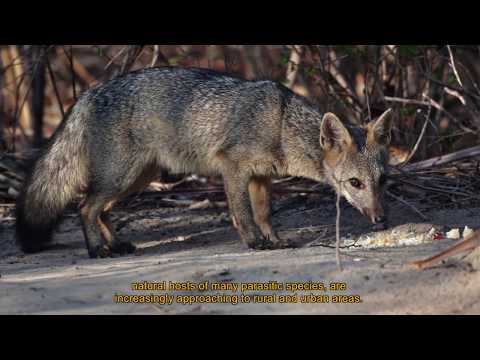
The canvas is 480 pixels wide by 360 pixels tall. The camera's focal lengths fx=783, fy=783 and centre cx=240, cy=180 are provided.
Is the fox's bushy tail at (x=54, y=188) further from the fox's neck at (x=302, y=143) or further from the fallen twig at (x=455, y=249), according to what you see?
the fallen twig at (x=455, y=249)

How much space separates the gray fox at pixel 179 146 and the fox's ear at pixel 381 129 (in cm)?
2

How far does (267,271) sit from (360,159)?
7.03 ft

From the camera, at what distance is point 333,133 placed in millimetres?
7648

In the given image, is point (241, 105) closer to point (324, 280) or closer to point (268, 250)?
point (268, 250)

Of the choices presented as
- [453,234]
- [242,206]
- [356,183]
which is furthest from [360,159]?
[242,206]

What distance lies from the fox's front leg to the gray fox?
0.03 feet

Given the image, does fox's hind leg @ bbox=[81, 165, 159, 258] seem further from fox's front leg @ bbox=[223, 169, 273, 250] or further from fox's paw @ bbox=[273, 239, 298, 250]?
fox's paw @ bbox=[273, 239, 298, 250]

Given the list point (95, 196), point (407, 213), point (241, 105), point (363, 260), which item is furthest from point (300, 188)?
point (363, 260)

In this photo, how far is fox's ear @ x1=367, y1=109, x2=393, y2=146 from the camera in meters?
7.58

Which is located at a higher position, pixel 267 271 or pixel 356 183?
pixel 356 183

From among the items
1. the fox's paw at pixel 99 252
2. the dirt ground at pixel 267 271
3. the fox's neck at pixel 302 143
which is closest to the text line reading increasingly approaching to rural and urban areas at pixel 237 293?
the dirt ground at pixel 267 271

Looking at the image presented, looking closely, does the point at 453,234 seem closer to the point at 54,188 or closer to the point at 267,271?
the point at 267,271

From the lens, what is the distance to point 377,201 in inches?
289

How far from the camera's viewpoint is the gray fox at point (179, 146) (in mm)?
7867
